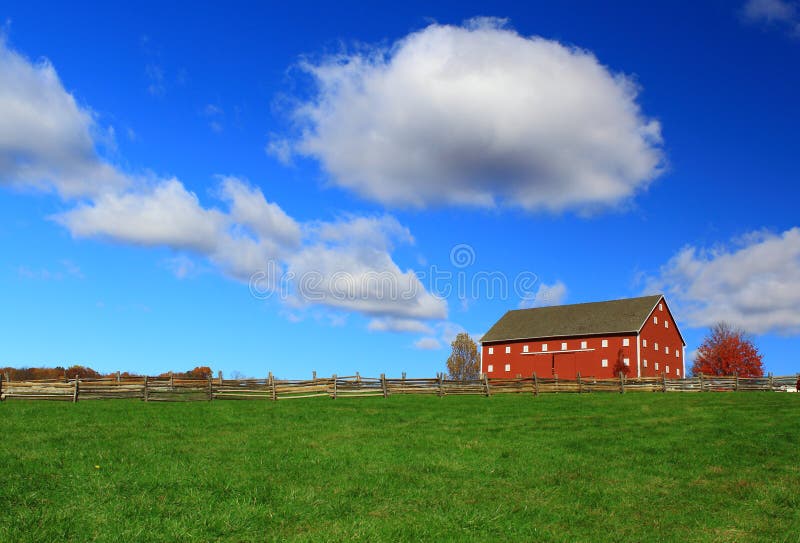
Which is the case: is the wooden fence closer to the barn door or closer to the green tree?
the barn door

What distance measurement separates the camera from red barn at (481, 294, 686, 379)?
6081 centimetres

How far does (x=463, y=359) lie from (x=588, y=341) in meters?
32.3

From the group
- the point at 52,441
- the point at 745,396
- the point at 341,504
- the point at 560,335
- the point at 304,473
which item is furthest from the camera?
the point at 560,335

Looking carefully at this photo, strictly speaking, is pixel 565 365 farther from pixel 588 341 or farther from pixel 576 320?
pixel 576 320

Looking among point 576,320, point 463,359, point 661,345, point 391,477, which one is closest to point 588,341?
point 576,320

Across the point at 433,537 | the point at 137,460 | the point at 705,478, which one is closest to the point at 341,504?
the point at 433,537

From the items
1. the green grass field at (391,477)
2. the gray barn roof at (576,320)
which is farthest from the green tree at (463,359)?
the green grass field at (391,477)

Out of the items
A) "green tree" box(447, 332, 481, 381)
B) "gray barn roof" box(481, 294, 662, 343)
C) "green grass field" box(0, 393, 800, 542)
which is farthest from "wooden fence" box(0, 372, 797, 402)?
"green tree" box(447, 332, 481, 381)

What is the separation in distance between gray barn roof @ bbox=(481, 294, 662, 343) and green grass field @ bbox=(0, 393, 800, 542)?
119 ft

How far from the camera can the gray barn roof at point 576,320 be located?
62094 mm

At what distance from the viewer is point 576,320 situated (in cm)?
6544

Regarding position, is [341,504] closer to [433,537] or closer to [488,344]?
[433,537]

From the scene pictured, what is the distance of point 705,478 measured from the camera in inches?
626

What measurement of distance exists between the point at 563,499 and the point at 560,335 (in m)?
52.7
